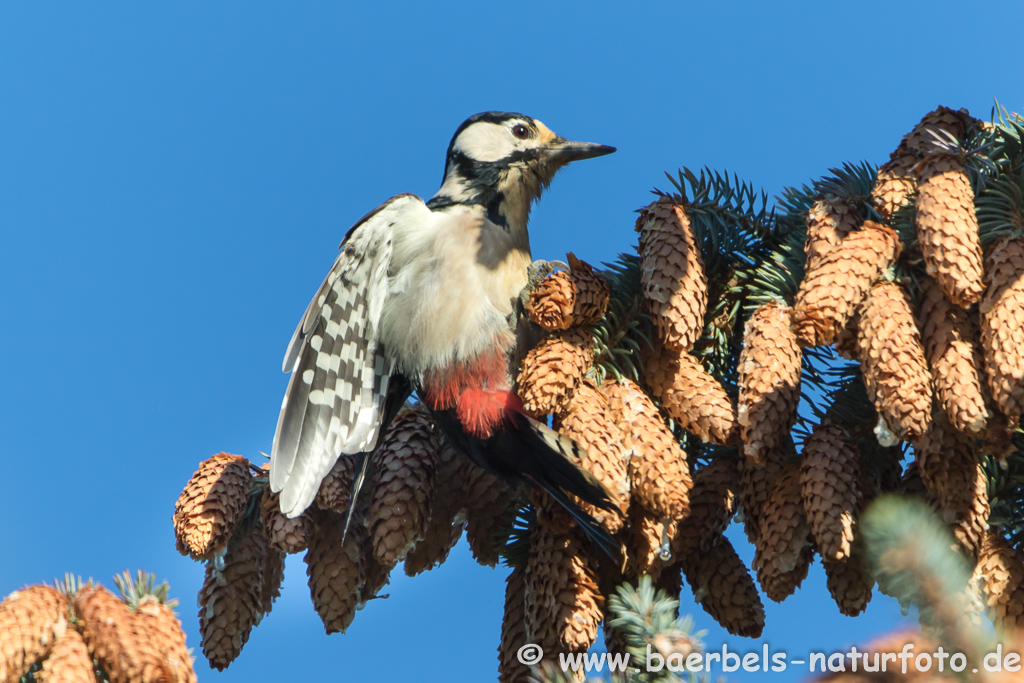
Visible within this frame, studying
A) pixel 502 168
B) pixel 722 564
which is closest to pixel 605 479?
pixel 722 564

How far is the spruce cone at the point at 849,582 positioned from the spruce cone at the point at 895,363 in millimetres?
279

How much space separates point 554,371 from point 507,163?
1.05 metres

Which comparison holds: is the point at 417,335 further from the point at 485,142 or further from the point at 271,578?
the point at 485,142

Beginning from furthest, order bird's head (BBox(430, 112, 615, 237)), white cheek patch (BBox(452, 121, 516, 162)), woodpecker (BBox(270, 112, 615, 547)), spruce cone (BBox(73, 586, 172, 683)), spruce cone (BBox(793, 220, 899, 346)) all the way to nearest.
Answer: white cheek patch (BBox(452, 121, 516, 162)), bird's head (BBox(430, 112, 615, 237)), woodpecker (BBox(270, 112, 615, 547)), spruce cone (BBox(793, 220, 899, 346)), spruce cone (BBox(73, 586, 172, 683))

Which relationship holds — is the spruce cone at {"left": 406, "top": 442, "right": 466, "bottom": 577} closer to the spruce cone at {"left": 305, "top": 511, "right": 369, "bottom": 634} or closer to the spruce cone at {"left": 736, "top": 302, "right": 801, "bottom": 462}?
the spruce cone at {"left": 305, "top": 511, "right": 369, "bottom": 634}

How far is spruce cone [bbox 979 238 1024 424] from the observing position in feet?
4.60

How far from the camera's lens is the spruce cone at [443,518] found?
189cm

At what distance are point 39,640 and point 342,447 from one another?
77cm

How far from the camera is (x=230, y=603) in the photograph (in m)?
1.79

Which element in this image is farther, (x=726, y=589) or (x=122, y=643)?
(x=726, y=589)

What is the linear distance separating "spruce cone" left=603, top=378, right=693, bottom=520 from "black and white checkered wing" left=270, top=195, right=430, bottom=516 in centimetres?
60

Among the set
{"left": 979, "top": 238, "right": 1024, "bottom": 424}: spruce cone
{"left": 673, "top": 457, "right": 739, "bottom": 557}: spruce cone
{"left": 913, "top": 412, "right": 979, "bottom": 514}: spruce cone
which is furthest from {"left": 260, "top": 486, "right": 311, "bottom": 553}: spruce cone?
{"left": 979, "top": 238, "right": 1024, "bottom": 424}: spruce cone

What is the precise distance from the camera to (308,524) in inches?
71.1

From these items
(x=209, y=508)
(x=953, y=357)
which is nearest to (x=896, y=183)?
(x=953, y=357)
